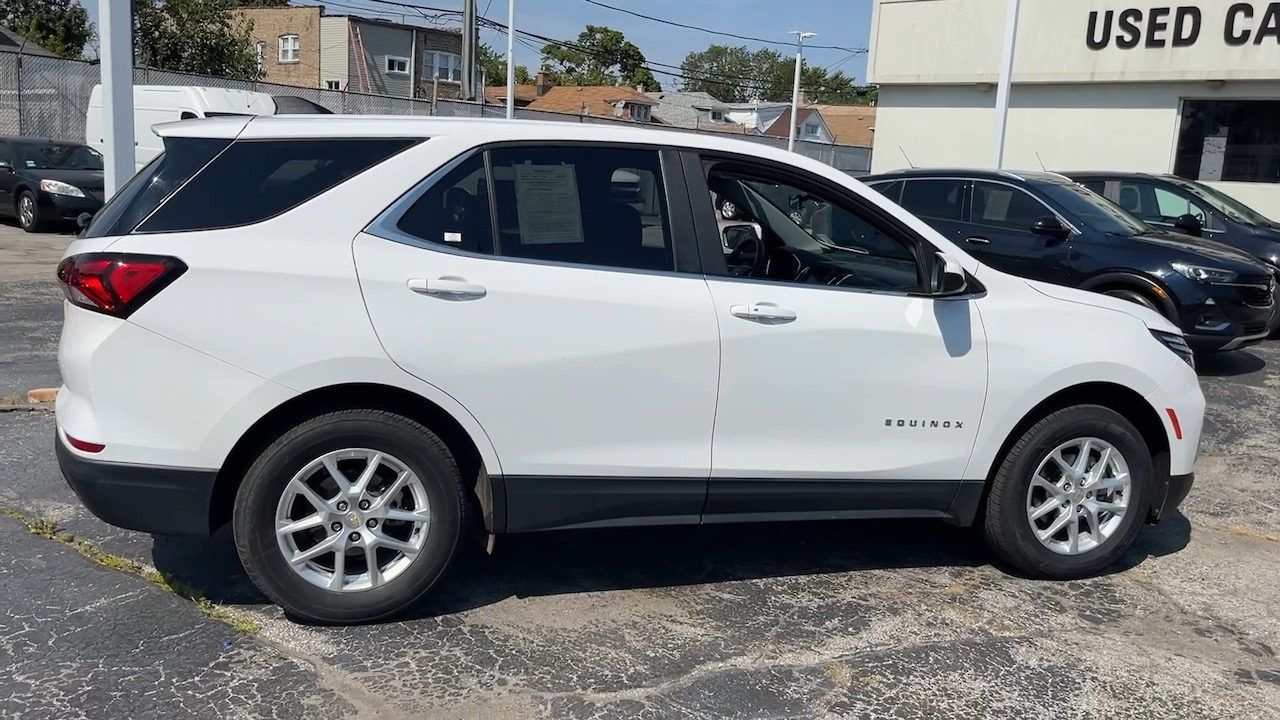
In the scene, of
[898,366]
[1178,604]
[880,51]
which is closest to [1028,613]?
[1178,604]

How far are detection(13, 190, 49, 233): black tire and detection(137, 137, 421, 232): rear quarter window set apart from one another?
1485 cm

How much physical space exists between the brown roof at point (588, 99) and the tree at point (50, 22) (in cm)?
2412

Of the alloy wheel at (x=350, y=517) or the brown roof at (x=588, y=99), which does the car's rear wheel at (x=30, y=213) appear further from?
the brown roof at (x=588, y=99)

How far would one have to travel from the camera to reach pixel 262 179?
371 centimetres

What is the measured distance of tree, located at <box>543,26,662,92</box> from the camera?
88938 mm

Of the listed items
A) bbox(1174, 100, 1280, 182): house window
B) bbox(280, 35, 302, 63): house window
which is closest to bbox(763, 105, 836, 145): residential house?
bbox(280, 35, 302, 63): house window

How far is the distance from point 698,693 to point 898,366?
1512 mm

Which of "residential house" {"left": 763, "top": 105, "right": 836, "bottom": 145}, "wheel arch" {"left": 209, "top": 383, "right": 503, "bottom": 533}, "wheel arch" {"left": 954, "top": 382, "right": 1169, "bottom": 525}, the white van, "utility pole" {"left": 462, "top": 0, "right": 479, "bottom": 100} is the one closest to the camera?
"wheel arch" {"left": 209, "top": 383, "right": 503, "bottom": 533}

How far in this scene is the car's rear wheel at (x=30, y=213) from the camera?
16.4 metres

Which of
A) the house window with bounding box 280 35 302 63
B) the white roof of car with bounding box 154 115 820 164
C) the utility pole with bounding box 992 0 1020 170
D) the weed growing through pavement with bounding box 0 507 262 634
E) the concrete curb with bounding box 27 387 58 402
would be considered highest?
the house window with bounding box 280 35 302 63

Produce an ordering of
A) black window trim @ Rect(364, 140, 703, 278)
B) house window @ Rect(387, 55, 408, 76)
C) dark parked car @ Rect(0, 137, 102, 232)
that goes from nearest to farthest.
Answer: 1. black window trim @ Rect(364, 140, 703, 278)
2. dark parked car @ Rect(0, 137, 102, 232)
3. house window @ Rect(387, 55, 408, 76)

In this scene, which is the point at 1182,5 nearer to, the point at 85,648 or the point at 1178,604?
the point at 1178,604

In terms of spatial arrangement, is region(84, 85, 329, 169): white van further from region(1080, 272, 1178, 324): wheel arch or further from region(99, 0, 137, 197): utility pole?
region(1080, 272, 1178, 324): wheel arch

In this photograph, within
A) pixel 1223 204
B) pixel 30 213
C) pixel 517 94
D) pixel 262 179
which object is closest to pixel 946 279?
pixel 262 179
